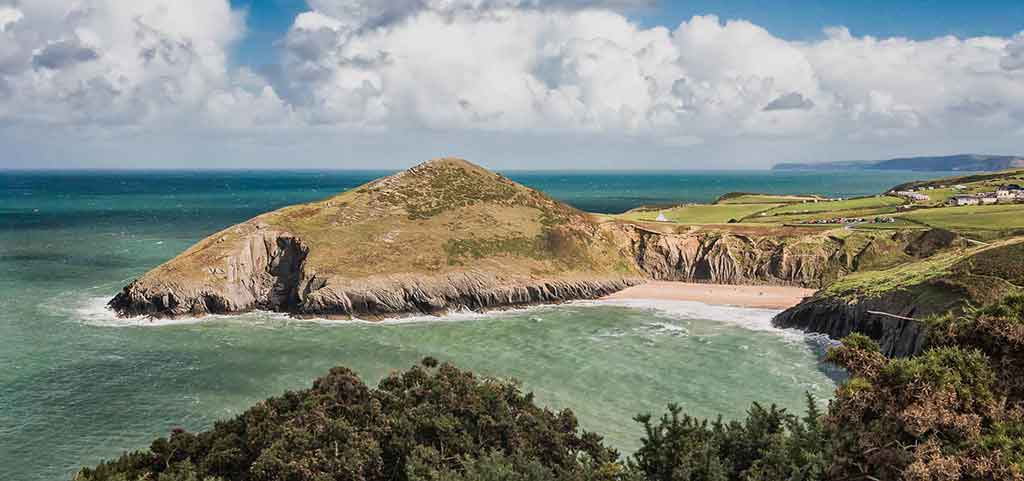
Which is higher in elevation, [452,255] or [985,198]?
[985,198]

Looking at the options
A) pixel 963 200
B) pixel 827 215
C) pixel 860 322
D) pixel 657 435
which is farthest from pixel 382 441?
pixel 963 200

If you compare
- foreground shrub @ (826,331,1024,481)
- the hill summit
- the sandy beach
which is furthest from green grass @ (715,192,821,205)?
foreground shrub @ (826,331,1024,481)

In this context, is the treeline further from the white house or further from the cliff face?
the white house

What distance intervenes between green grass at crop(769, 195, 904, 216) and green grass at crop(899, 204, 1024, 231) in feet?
43.9

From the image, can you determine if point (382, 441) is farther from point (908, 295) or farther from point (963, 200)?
point (963, 200)

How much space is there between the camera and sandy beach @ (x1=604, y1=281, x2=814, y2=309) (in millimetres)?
69000

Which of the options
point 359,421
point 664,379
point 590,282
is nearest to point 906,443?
point 359,421

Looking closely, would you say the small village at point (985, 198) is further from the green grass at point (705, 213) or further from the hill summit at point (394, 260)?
the hill summit at point (394, 260)

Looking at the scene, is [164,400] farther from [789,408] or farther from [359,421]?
[789,408]

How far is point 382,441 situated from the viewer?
24.4 m

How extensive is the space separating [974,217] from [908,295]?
45.9m

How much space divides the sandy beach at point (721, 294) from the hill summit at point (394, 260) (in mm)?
3180

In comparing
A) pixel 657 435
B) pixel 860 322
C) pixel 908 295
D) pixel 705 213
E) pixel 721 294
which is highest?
pixel 705 213

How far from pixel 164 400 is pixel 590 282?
46.4 metres
